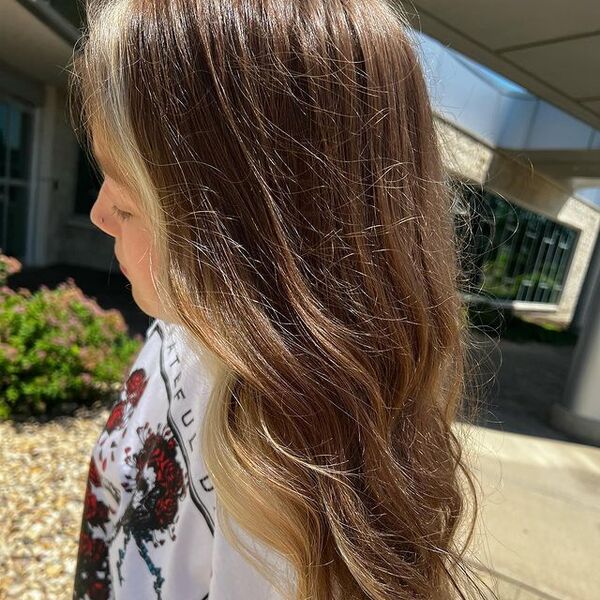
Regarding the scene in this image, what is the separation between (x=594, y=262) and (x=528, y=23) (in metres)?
12.7

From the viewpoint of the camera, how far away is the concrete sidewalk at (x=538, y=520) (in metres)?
2.57

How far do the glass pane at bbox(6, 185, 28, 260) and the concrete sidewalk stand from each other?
27.5 ft

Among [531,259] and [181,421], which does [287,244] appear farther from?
[531,259]

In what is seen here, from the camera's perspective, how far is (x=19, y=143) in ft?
28.4

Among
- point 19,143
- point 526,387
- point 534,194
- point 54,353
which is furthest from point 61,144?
point 534,194

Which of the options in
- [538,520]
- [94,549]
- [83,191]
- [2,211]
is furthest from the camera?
[83,191]

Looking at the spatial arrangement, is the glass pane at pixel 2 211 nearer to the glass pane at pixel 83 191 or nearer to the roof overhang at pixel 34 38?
the glass pane at pixel 83 191

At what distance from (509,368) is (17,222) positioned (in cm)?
912

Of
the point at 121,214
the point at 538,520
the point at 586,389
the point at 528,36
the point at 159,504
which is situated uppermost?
the point at 528,36

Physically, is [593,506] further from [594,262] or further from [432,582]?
[594,262]

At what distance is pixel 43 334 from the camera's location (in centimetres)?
354

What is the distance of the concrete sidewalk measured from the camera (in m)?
2.57

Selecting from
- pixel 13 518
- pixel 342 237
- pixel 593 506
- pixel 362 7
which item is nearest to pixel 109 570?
pixel 342 237

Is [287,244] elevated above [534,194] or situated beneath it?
situated beneath
